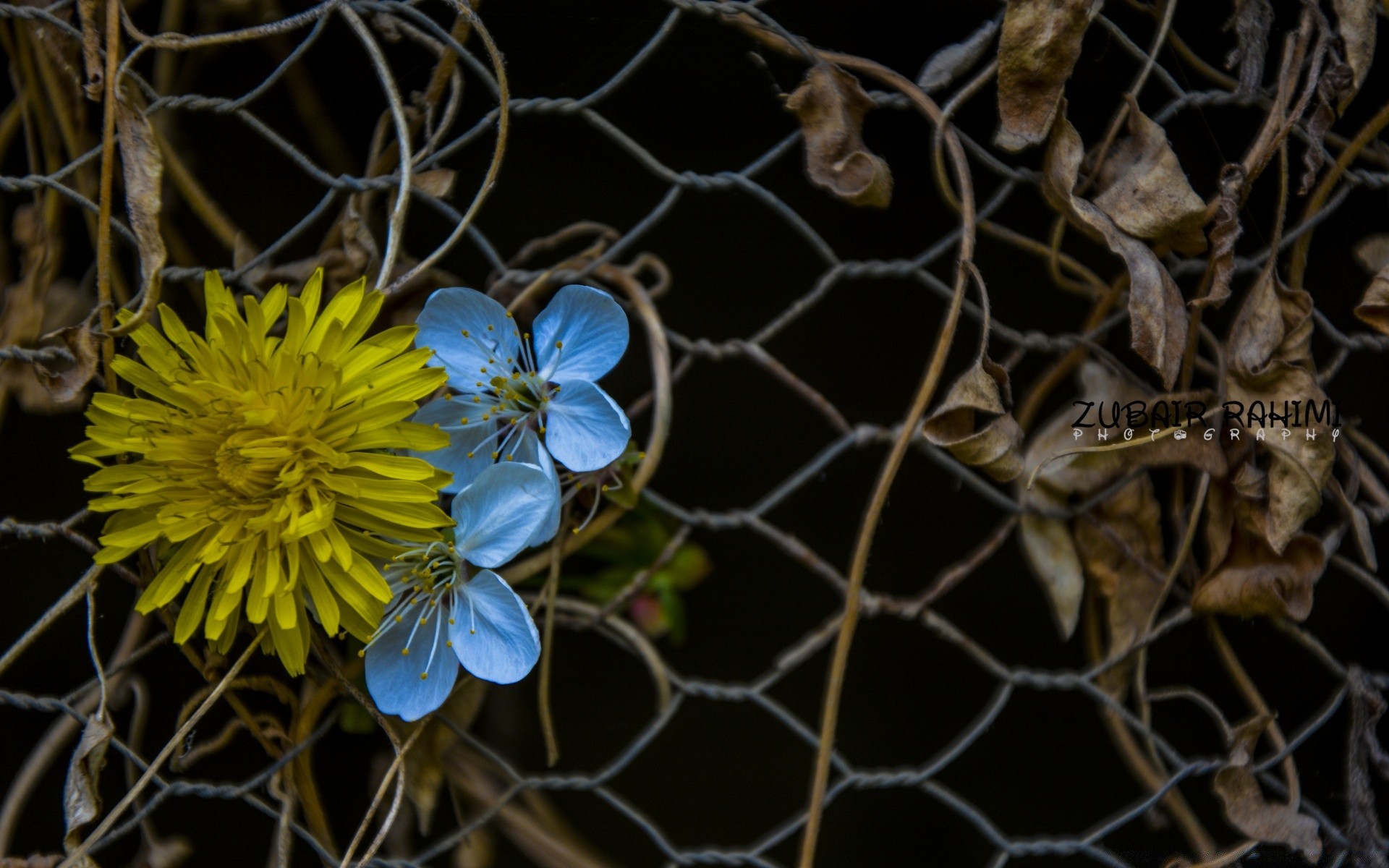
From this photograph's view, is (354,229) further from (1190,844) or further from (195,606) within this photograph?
(1190,844)

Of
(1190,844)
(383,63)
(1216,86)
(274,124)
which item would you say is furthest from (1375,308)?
(274,124)

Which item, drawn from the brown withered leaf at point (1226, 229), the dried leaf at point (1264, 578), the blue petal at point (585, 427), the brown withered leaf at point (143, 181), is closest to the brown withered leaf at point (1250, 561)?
the dried leaf at point (1264, 578)

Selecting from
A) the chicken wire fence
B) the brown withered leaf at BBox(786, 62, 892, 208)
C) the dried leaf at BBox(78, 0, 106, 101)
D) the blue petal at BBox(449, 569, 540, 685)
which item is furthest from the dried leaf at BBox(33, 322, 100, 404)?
the brown withered leaf at BBox(786, 62, 892, 208)

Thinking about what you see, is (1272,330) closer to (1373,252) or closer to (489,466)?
(1373,252)

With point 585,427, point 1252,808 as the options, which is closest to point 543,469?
point 585,427

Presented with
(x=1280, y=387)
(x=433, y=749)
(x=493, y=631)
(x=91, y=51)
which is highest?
(x=91, y=51)

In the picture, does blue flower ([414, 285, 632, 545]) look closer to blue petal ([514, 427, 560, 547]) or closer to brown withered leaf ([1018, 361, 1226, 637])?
blue petal ([514, 427, 560, 547])

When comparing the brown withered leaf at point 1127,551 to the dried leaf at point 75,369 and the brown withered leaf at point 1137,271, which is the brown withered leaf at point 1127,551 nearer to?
the brown withered leaf at point 1137,271
